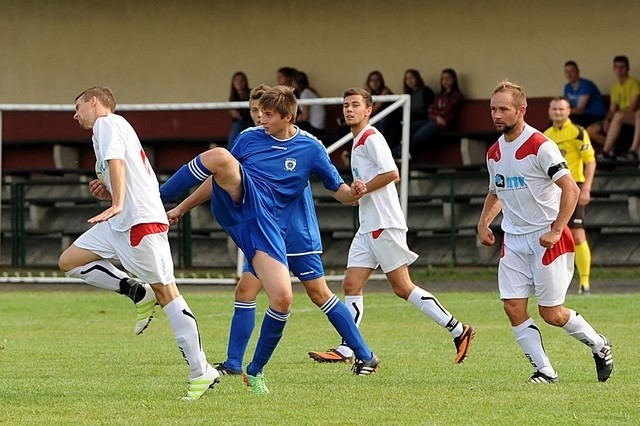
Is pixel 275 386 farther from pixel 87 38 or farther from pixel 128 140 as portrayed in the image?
pixel 87 38

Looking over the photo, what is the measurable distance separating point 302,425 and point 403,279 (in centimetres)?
405

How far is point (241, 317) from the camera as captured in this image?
10.1 m

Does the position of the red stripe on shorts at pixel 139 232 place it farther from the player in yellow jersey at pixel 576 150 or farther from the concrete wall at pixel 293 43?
the concrete wall at pixel 293 43

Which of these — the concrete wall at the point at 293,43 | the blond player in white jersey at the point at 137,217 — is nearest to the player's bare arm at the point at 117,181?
the blond player in white jersey at the point at 137,217

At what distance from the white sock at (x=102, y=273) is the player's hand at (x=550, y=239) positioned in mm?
3292

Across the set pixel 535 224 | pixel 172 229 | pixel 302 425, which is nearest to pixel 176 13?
pixel 172 229

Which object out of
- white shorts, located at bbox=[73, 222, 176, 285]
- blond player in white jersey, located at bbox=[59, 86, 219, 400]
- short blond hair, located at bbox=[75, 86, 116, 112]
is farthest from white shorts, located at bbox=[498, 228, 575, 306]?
short blond hair, located at bbox=[75, 86, 116, 112]

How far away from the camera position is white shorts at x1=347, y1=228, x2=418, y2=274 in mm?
11641

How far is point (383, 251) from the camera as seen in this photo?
461 inches

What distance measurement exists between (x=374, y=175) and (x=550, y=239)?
8.62 feet

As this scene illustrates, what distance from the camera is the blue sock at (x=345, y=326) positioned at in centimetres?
1000

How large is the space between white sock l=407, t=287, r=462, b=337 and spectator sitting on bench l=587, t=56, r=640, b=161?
9.51 metres

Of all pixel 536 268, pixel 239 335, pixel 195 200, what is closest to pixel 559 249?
pixel 536 268

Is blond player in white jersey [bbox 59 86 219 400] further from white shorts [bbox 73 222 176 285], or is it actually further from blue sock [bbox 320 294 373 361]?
blue sock [bbox 320 294 373 361]
